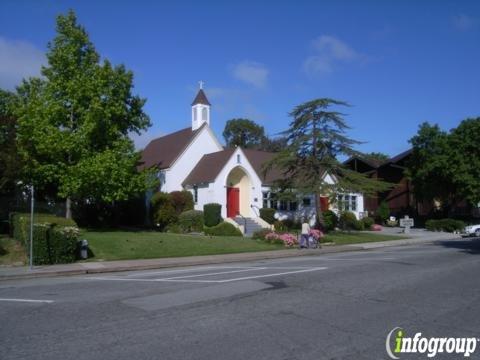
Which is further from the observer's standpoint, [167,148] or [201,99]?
[167,148]

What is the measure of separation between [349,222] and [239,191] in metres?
11.0

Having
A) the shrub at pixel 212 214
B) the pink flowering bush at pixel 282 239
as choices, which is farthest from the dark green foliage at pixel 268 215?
the pink flowering bush at pixel 282 239

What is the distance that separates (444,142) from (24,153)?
35.5m

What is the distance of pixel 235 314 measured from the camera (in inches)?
337

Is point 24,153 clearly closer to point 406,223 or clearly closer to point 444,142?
point 406,223

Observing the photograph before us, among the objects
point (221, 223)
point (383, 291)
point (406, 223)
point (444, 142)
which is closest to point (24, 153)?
point (221, 223)

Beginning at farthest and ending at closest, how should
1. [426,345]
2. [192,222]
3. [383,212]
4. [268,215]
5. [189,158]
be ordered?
1. [383,212]
2. [189,158]
3. [268,215]
4. [192,222]
5. [426,345]

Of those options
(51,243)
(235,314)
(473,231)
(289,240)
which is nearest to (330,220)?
(473,231)

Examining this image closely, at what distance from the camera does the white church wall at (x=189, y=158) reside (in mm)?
38531

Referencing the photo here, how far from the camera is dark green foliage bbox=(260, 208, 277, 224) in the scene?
3741cm

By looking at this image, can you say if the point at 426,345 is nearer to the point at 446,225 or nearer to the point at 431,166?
the point at 446,225

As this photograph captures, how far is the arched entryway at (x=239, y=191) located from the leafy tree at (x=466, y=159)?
1889 centimetres

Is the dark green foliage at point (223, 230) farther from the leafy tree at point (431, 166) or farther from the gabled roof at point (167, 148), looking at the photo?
the leafy tree at point (431, 166)

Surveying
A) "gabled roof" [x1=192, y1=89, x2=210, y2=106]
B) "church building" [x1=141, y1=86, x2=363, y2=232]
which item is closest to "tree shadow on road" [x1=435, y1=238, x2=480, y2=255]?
"church building" [x1=141, y1=86, x2=363, y2=232]
